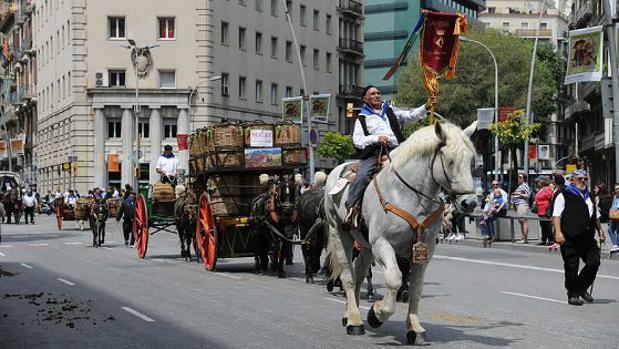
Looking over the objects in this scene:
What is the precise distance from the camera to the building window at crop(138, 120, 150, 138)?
2707 inches

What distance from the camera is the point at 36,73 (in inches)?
3492

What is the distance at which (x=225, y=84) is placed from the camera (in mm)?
69938

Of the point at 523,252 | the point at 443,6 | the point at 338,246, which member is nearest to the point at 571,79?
the point at 523,252

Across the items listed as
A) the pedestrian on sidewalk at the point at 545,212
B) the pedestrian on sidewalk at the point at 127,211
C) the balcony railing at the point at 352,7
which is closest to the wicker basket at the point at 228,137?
the pedestrian on sidewalk at the point at 127,211

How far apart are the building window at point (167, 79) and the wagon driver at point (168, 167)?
4447cm

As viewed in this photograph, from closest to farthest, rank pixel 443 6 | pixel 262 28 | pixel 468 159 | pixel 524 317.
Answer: pixel 468 159
pixel 524 317
pixel 262 28
pixel 443 6

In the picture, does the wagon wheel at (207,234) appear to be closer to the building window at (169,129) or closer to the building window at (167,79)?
the building window at (169,129)

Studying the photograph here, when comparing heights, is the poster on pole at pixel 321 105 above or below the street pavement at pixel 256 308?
above

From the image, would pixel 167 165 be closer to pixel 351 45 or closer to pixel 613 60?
pixel 613 60

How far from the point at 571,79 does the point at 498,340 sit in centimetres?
1659

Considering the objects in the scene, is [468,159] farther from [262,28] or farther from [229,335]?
[262,28]

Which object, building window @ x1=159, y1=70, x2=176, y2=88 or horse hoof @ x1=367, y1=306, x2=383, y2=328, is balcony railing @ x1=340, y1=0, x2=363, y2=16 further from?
horse hoof @ x1=367, y1=306, x2=383, y2=328

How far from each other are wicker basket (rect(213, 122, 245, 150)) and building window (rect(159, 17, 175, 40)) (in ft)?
166

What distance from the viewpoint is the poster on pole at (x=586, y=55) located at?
2589 centimetres
